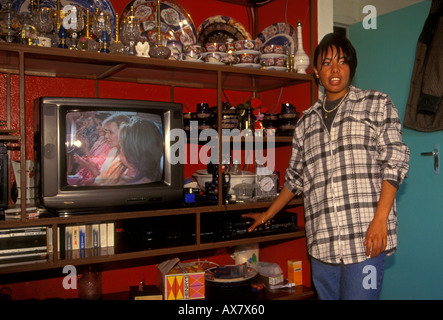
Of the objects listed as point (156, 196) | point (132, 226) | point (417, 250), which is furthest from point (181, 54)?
point (417, 250)

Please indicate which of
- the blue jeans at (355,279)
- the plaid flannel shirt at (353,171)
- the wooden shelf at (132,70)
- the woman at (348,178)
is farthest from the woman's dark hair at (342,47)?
the blue jeans at (355,279)

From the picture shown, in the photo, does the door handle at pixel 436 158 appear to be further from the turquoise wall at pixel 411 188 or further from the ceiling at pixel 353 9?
the ceiling at pixel 353 9

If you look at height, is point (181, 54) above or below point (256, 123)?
above

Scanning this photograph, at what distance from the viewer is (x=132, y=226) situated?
6.54 ft

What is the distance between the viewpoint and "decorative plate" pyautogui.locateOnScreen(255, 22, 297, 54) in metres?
2.50

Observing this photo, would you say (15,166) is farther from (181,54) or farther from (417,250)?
(417,250)

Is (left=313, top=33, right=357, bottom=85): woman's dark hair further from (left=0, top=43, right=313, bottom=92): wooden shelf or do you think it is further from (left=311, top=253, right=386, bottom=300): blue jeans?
(left=311, top=253, right=386, bottom=300): blue jeans

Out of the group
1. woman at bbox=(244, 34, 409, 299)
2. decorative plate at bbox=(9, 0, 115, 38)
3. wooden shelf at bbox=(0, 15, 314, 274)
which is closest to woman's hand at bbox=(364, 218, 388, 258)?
woman at bbox=(244, 34, 409, 299)

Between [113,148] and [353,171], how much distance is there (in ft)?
3.30

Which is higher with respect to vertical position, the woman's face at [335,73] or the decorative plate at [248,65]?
the decorative plate at [248,65]

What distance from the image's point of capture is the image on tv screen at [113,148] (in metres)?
1.79

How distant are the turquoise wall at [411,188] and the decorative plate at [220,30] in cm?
92

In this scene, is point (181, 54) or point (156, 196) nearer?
point (156, 196)
